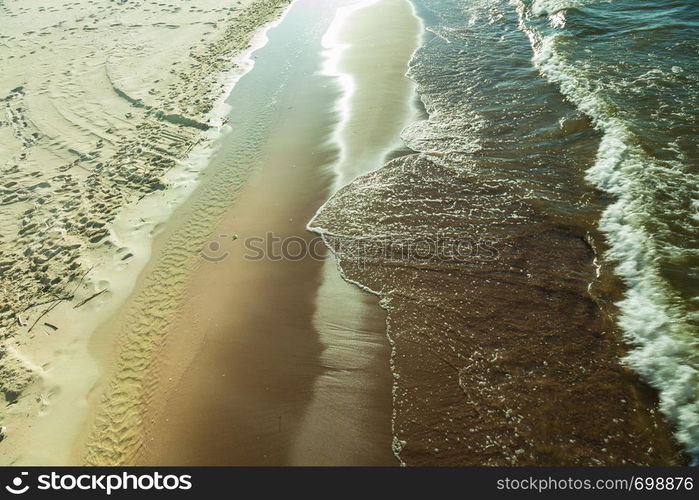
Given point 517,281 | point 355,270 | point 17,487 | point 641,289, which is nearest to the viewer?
point 17,487

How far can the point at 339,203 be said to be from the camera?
652 centimetres

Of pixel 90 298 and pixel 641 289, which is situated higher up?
pixel 90 298

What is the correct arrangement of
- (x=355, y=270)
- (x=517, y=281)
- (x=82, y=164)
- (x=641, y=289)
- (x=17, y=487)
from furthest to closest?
(x=82, y=164), (x=355, y=270), (x=517, y=281), (x=641, y=289), (x=17, y=487)

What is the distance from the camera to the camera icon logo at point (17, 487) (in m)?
3.82

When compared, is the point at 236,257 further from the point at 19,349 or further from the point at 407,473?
the point at 407,473

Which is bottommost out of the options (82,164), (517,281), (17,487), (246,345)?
(17,487)

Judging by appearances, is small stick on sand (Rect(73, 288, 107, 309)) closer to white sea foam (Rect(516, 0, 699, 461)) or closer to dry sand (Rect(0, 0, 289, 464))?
dry sand (Rect(0, 0, 289, 464))

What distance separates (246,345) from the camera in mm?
4766

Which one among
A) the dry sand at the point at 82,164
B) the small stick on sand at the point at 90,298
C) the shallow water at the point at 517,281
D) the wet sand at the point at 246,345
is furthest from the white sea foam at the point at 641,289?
the small stick on sand at the point at 90,298

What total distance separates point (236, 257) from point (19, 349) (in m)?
2.73

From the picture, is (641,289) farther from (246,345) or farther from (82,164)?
(82,164)

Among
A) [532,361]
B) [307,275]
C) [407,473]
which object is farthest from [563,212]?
[407,473]

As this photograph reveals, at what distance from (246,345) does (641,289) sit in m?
4.46

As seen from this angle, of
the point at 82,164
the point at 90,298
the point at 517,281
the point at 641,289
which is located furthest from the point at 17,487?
the point at 641,289
